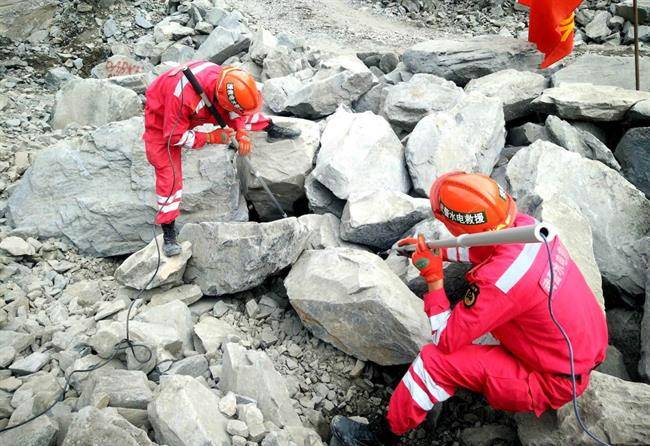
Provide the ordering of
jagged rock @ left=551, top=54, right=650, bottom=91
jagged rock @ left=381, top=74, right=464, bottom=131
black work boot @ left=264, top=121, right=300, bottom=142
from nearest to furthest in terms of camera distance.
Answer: black work boot @ left=264, top=121, right=300, bottom=142 → jagged rock @ left=381, top=74, right=464, bottom=131 → jagged rock @ left=551, top=54, right=650, bottom=91

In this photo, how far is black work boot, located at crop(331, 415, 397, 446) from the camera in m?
3.31

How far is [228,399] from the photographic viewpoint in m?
3.00

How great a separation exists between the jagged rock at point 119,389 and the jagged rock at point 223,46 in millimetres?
7109

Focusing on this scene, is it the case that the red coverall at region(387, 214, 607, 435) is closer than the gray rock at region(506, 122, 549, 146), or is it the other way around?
the red coverall at region(387, 214, 607, 435)

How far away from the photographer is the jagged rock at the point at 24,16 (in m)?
10.3

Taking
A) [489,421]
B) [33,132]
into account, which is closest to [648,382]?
[489,421]

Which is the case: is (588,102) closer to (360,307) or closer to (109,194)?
(360,307)

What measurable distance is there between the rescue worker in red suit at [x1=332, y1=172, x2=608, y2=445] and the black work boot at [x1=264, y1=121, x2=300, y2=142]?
2949 mm

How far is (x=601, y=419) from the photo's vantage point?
9.24 ft

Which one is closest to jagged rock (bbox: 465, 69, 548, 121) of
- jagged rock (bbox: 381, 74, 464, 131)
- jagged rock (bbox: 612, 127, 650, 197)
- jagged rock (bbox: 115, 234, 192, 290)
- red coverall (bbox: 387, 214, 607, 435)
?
jagged rock (bbox: 381, 74, 464, 131)

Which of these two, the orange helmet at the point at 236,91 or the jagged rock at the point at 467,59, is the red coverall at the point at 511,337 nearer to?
the orange helmet at the point at 236,91

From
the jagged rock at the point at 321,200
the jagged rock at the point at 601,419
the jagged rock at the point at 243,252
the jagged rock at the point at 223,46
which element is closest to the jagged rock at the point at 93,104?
the jagged rock at the point at 223,46

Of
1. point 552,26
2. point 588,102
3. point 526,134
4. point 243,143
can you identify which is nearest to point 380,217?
point 243,143

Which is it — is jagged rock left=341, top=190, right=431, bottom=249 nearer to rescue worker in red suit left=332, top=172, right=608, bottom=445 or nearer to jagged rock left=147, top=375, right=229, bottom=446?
rescue worker in red suit left=332, top=172, right=608, bottom=445
